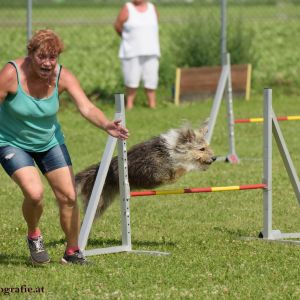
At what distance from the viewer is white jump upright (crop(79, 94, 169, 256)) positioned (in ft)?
23.8

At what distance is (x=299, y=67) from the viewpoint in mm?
20094

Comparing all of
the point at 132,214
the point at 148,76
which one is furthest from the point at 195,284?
the point at 148,76

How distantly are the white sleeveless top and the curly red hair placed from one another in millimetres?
9523

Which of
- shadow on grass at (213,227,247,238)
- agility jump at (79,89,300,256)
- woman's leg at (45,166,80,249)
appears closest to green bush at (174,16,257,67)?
shadow on grass at (213,227,247,238)

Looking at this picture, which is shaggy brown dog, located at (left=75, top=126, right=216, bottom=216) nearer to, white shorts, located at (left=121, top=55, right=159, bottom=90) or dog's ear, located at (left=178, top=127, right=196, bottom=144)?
dog's ear, located at (left=178, top=127, right=196, bottom=144)

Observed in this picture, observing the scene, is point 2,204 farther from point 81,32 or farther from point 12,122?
point 81,32

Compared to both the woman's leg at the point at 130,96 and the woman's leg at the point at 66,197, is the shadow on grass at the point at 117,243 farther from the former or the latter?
the woman's leg at the point at 130,96

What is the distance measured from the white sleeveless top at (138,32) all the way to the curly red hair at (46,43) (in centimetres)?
952

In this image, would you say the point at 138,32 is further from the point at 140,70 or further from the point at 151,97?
the point at 151,97

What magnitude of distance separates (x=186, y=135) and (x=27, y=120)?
197cm

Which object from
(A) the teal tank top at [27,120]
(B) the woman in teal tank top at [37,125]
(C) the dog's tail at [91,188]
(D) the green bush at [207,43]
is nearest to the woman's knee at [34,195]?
(B) the woman in teal tank top at [37,125]

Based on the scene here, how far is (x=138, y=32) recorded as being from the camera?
16.0 metres

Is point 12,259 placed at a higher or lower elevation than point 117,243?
higher

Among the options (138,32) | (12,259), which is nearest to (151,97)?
(138,32)
